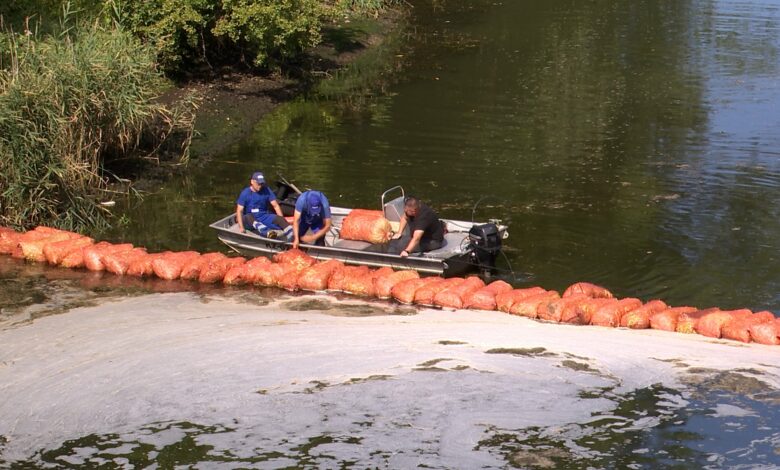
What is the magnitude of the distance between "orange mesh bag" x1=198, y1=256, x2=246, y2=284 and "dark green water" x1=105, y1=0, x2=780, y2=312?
5.96 ft

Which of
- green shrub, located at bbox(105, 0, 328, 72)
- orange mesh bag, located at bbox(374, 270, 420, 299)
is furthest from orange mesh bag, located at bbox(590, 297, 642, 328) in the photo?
green shrub, located at bbox(105, 0, 328, 72)

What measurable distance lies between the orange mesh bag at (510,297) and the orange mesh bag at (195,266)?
500 centimetres

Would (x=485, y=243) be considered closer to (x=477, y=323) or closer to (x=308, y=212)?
(x=477, y=323)

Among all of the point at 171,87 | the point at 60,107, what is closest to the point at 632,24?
the point at 171,87

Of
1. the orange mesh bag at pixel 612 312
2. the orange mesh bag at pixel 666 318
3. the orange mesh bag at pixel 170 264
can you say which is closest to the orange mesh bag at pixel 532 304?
the orange mesh bag at pixel 612 312

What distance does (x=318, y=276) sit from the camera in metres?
17.8

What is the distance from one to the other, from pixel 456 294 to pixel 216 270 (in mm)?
4174

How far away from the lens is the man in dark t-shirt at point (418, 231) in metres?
17.7

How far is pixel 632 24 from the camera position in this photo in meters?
39.1

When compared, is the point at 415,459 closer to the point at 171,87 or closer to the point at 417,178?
the point at 417,178

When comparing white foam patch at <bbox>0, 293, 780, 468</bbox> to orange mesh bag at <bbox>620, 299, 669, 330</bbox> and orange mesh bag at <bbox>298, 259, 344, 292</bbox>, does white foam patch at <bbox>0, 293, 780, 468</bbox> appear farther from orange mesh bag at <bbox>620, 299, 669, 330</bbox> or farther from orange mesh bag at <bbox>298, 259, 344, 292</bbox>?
orange mesh bag at <bbox>298, 259, 344, 292</bbox>

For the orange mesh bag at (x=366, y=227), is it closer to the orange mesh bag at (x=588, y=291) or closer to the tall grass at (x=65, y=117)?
the orange mesh bag at (x=588, y=291)

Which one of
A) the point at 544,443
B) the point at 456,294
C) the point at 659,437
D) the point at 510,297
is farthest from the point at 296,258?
the point at 659,437

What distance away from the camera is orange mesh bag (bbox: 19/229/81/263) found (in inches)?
770
